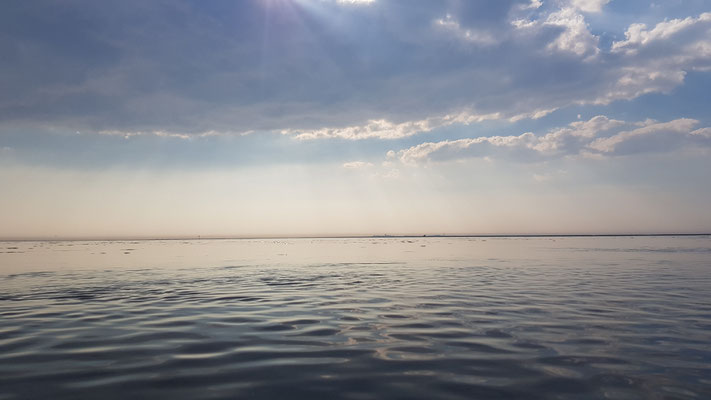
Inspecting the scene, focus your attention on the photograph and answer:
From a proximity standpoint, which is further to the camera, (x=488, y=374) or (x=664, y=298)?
(x=664, y=298)

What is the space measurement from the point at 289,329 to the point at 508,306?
28.5ft

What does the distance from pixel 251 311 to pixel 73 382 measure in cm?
768

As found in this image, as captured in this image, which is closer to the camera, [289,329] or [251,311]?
[289,329]

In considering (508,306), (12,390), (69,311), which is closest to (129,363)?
(12,390)

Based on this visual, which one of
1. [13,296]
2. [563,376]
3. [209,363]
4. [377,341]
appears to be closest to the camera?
[563,376]

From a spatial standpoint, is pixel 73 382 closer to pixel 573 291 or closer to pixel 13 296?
pixel 13 296

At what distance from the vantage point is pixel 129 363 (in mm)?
8570

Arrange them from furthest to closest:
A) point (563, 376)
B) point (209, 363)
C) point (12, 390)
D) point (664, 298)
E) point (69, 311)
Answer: point (664, 298) → point (69, 311) → point (209, 363) → point (563, 376) → point (12, 390)

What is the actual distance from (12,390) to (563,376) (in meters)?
10.00

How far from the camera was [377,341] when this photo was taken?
34.2 ft

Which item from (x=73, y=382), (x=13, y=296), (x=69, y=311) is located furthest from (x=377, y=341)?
(x=13, y=296)

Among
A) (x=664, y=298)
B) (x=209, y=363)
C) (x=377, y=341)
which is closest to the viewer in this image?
(x=209, y=363)

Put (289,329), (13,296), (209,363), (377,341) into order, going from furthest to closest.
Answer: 1. (13,296)
2. (289,329)
3. (377,341)
4. (209,363)

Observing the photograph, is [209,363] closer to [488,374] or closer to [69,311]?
[488,374]
